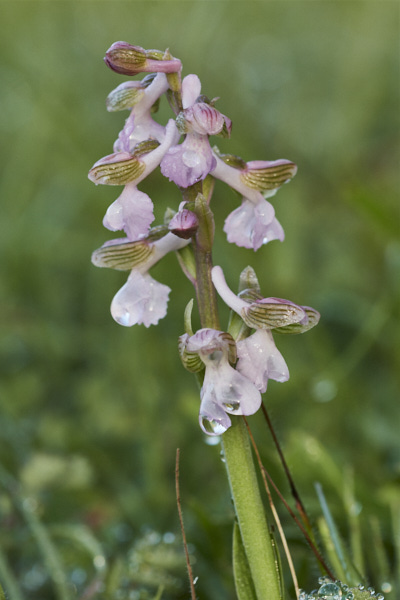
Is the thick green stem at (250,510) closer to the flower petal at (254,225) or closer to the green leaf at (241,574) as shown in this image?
the green leaf at (241,574)

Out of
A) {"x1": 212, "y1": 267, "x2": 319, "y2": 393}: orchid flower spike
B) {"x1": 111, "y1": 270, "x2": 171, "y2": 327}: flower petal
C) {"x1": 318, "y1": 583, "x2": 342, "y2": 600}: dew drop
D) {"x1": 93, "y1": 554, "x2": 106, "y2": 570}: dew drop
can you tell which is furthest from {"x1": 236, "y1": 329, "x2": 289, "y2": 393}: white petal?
{"x1": 93, "y1": 554, "x2": 106, "y2": 570}: dew drop

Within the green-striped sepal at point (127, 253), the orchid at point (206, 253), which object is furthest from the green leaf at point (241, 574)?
the green-striped sepal at point (127, 253)

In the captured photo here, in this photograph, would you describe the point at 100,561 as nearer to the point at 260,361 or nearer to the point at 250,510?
the point at 250,510

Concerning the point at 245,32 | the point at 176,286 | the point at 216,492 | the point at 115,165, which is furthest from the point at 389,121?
the point at 115,165

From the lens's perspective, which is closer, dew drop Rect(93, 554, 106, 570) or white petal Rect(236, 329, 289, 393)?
white petal Rect(236, 329, 289, 393)

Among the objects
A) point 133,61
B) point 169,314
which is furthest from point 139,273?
point 169,314

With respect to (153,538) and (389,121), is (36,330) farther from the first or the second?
(389,121)

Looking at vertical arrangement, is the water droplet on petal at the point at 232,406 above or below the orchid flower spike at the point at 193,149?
below

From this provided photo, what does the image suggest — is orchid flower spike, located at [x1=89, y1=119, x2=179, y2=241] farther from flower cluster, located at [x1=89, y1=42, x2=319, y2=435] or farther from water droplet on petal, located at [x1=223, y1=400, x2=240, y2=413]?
water droplet on petal, located at [x1=223, y1=400, x2=240, y2=413]
